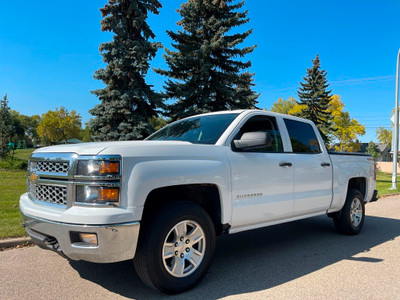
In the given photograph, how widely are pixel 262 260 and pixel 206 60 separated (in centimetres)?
1407

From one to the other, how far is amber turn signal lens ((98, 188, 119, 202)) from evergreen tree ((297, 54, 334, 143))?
123ft

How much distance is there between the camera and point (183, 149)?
3383 millimetres

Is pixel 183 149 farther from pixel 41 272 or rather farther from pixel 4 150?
pixel 4 150

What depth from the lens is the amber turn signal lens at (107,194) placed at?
2841 mm

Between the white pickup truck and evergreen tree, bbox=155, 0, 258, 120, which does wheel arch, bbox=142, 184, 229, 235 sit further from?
evergreen tree, bbox=155, 0, 258, 120

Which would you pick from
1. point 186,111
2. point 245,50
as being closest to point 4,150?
point 186,111

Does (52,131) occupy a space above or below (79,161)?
above

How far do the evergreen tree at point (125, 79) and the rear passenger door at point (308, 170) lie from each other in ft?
34.7

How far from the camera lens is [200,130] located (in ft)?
14.2

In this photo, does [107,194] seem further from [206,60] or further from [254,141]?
[206,60]

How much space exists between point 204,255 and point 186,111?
13.6 m

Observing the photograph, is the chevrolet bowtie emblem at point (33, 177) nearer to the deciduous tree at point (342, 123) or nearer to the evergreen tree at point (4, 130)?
the evergreen tree at point (4, 130)

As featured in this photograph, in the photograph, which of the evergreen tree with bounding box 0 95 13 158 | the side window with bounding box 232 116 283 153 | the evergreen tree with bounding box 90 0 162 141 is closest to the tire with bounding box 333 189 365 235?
the side window with bounding box 232 116 283 153

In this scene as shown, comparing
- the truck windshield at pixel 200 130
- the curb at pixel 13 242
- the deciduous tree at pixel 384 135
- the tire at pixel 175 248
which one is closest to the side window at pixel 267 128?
the truck windshield at pixel 200 130
